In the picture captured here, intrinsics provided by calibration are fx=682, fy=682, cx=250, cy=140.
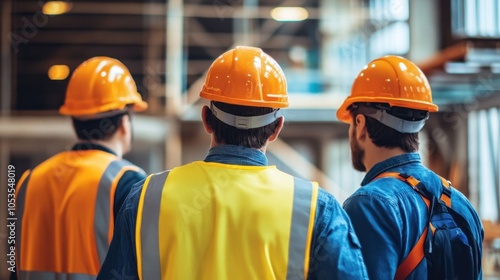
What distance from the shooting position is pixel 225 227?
2408 millimetres

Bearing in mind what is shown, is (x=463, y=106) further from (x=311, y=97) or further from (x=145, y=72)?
(x=145, y=72)

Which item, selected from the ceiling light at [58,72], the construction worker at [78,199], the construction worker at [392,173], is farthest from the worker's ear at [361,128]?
the ceiling light at [58,72]

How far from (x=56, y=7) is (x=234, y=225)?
17877 millimetres

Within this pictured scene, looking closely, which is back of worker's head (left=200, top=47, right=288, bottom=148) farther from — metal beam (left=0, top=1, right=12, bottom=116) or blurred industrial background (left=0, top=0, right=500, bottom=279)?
metal beam (left=0, top=1, right=12, bottom=116)

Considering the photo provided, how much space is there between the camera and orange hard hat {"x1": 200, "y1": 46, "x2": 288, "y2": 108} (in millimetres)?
2613

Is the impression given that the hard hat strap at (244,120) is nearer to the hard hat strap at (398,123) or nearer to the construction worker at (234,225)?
the construction worker at (234,225)

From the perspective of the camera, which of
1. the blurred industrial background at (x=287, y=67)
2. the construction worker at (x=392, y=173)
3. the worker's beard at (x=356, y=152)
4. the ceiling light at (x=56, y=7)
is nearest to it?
the construction worker at (x=392, y=173)

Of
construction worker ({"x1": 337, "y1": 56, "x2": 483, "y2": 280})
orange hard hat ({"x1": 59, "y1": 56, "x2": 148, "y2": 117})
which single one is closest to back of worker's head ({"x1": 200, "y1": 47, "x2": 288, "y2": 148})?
construction worker ({"x1": 337, "y1": 56, "x2": 483, "y2": 280})

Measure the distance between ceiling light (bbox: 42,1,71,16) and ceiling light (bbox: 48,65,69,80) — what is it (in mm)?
1980

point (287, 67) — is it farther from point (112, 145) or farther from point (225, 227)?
point (225, 227)

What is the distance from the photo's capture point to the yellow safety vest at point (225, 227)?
2387 millimetres

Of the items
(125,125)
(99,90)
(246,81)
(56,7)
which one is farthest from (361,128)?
(56,7)

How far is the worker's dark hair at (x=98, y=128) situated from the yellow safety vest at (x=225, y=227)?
4.42 ft

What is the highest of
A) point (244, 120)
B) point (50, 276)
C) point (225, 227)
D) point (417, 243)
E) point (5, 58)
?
point (5, 58)
